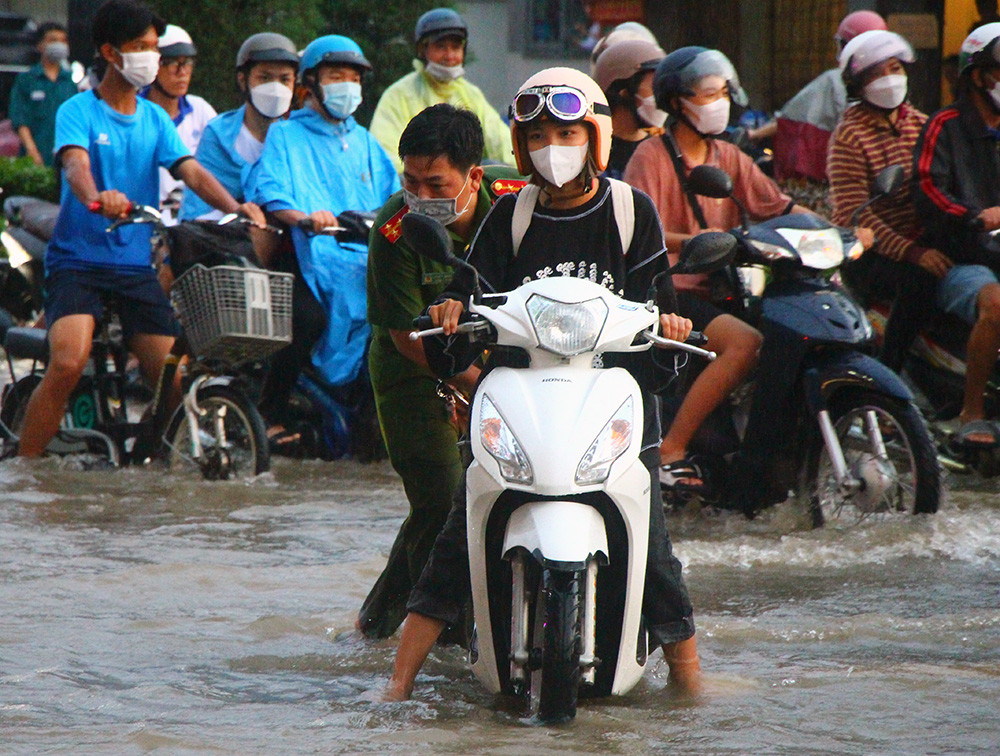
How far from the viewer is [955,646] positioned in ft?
16.5

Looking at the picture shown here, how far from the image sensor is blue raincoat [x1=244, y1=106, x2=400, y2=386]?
8.77m

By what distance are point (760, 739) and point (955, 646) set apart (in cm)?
116

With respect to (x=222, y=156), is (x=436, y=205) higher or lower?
lower

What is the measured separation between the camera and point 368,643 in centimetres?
517

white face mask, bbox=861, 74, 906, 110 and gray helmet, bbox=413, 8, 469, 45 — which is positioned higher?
gray helmet, bbox=413, 8, 469, 45

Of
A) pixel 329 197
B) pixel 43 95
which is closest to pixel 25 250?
pixel 329 197

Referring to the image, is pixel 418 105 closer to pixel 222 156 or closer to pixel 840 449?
pixel 222 156

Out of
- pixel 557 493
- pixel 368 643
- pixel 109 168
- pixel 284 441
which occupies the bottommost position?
pixel 368 643

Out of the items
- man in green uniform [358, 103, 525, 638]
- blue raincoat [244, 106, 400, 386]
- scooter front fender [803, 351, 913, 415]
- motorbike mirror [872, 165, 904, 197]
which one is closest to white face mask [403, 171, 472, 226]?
man in green uniform [358, 103, 525, 638]

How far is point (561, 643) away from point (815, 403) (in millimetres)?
2708

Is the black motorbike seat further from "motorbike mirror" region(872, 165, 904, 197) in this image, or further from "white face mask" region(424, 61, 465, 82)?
"motorbike mirror" region(872, 165, 904, 197)

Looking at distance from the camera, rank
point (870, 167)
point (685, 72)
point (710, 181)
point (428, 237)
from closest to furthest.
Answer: point (428, 237) < point (710, 181) < point (685, 72) < point (870, 167)

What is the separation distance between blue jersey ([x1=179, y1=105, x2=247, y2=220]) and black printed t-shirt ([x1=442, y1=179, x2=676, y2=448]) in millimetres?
5340

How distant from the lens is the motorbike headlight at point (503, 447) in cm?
401
